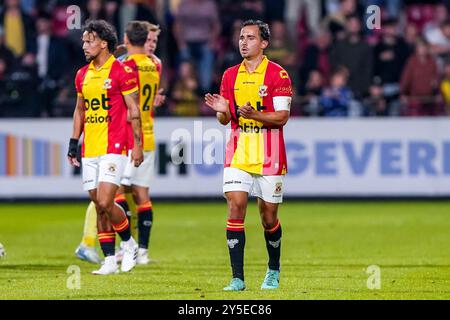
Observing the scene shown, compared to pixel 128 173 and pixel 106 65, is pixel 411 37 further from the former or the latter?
pixel 106 65

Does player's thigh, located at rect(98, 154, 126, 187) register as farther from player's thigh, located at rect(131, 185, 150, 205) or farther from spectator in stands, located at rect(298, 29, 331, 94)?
spectator in stands, located at rect(298, 29, 331, 94)

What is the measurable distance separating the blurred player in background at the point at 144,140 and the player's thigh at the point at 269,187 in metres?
3.41

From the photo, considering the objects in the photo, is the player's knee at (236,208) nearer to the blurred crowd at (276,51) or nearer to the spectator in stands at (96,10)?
the blurred crowd at (276,51)

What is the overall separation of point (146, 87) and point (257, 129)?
3.53 m

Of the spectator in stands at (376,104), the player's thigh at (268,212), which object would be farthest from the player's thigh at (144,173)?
the spectator in stands at (376,104)

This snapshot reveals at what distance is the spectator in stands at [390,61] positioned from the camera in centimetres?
2498

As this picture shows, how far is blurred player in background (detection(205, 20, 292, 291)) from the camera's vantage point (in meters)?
12.0

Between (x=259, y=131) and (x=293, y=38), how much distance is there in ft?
48.9

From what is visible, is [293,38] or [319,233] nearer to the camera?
[319,233]

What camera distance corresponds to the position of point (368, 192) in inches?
951

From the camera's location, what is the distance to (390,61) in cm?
2509

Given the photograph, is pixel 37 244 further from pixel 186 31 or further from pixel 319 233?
pixel 186 31
